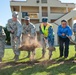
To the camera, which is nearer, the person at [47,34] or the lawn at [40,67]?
the lawn at [40,67]

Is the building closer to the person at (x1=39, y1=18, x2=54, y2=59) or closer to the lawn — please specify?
the person at (x1=39, y1=18, x2=54, y2=59)

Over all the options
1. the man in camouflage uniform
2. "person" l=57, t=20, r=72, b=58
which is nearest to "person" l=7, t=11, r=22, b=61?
the man in camouflage uniform

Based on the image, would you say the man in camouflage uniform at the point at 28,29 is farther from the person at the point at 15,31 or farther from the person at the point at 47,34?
the person at the point at 15,31

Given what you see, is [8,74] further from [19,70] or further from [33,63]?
[33,63]

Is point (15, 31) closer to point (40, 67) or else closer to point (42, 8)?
point (40, 67)

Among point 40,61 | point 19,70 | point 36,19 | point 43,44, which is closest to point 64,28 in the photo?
point 43,44

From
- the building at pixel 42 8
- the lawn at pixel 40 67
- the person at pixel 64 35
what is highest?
the building at pixel 42 8

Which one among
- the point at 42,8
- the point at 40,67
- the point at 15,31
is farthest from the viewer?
the point at 42,8

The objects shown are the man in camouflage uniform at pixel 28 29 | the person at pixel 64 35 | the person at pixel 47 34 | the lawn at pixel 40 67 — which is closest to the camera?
the lawn at pixel 40 67

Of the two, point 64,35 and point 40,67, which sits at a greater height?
point 64,35

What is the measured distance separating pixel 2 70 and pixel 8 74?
1.83ft

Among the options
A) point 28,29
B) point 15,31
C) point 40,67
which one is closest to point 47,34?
point 28,29

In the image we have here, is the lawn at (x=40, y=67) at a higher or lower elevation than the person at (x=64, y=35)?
lower

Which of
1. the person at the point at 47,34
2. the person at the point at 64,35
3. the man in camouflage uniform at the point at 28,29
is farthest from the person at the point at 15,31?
the person at the point at 64,35
